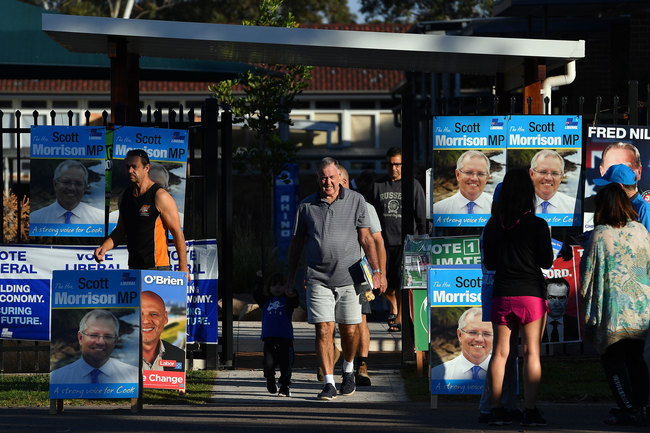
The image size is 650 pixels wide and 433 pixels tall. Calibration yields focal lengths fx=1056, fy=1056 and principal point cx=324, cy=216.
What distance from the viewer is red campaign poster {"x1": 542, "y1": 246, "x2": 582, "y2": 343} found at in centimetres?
925

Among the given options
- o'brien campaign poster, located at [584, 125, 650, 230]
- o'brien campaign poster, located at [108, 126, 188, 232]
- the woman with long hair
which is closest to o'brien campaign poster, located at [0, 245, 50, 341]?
o'brien campaign poster, located at [108, 126, 188, 232]

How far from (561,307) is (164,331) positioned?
3.52 m

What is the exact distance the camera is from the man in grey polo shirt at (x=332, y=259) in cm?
849

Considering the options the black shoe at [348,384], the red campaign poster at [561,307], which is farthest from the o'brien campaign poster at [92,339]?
the red campaign poster at [561,307]

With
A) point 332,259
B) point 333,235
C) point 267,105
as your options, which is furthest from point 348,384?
point 267,105

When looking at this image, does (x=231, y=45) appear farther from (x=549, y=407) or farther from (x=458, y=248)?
(x=549, y=407)

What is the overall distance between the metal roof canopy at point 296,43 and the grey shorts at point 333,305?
252cm

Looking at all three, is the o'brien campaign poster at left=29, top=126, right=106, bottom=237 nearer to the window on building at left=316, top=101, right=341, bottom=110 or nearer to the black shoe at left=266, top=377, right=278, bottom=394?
the black shoe at left=266, top=377, right=278, bottom=394

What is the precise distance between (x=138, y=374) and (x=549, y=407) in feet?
10.1

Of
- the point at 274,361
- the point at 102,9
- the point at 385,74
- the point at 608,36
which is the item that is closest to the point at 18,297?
the point at 274,361

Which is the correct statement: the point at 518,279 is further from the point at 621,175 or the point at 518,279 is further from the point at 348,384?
the point at 348,384

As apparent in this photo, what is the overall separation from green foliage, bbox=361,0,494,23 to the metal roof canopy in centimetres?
3878

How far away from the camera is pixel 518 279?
273 inches

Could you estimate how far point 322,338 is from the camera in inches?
335
